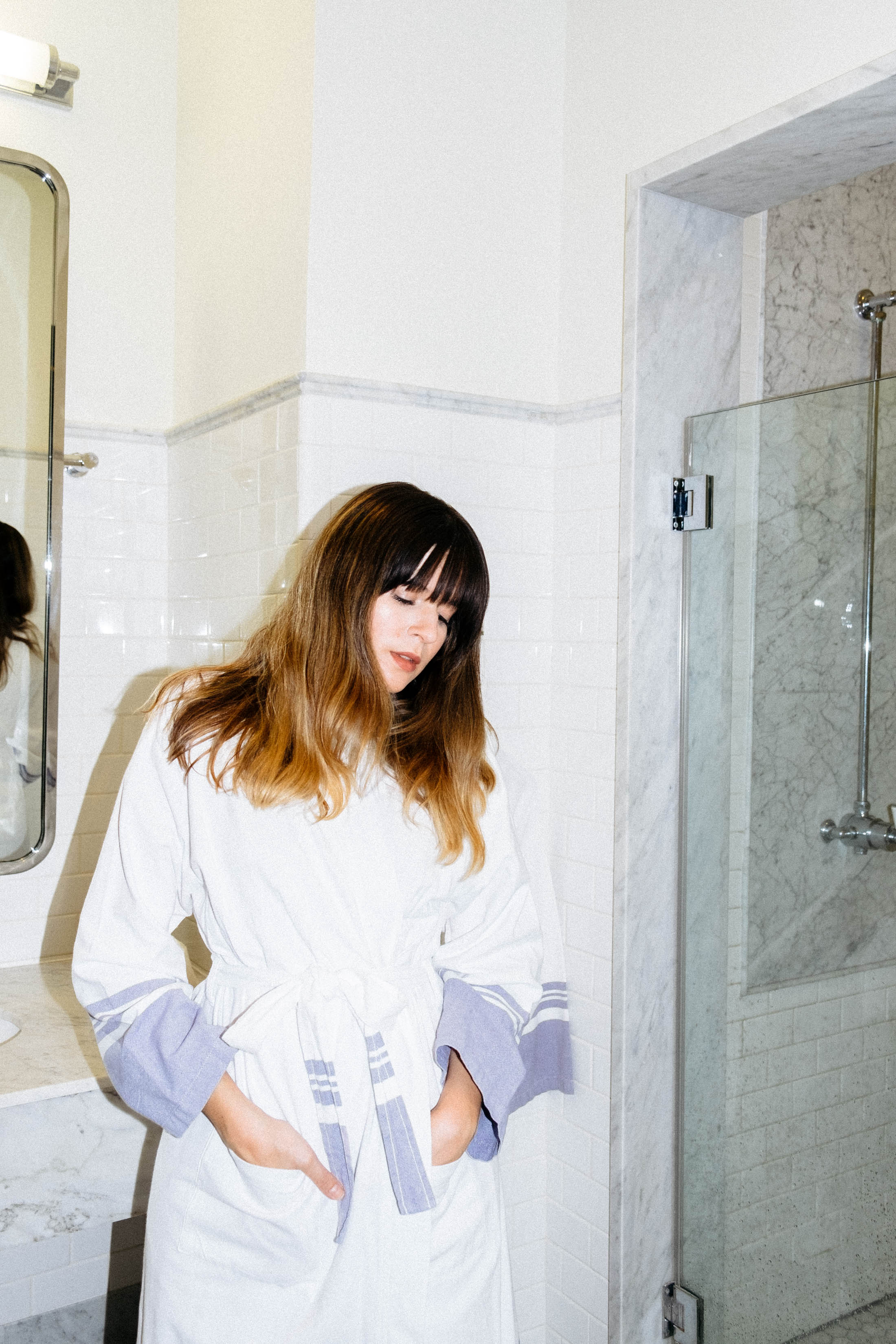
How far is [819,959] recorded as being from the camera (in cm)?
188

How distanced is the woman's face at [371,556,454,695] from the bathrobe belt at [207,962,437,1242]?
418 mm

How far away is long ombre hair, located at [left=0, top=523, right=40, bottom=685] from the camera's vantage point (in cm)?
210

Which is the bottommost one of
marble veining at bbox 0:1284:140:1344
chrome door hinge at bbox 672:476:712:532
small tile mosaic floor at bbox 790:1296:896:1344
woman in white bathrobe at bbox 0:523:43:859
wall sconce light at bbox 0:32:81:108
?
marble veining at bbox 0:1284:140:1344

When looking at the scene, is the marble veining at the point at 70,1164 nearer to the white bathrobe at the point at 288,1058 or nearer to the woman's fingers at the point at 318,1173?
the white bathrobe at the point at 288,1058

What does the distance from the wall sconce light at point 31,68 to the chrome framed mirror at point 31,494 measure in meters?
0.19

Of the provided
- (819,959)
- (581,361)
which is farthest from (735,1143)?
(581,361)

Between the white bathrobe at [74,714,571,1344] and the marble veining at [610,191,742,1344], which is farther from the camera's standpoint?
the marble veining at [610,191,742,1344]

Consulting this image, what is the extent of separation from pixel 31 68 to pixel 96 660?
3.77 feet

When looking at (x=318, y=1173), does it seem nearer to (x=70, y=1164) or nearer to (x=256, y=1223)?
(x=256, y=1223)

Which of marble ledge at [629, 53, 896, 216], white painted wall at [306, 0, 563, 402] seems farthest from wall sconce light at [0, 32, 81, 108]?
marble ledge at [629, 53, 896, 216]

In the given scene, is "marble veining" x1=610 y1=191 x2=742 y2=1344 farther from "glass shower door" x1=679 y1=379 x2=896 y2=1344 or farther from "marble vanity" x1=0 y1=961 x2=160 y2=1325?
"marble vanity" x1=0 y1=961 x2=160 y2=1325

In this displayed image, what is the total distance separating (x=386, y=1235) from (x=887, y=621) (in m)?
1.15

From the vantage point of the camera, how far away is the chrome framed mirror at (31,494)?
2.10 metres

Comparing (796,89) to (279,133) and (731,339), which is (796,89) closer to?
(731,339)
